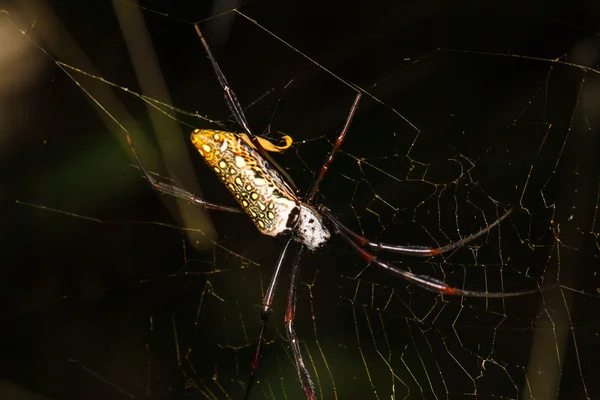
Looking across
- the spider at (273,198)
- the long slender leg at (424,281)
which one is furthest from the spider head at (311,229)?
the long slender leg at (424,281)

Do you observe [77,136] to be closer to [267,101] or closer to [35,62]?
[35,62]

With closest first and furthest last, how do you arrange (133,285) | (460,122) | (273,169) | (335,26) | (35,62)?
(273,169), (460,122), (335,26), (35,62), (133,285)

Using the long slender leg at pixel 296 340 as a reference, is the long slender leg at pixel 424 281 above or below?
above

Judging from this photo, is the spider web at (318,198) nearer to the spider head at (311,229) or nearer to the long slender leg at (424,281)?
the long slender leg at (424,281)

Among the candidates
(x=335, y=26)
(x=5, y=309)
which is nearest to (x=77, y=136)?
(x=5, y=309)

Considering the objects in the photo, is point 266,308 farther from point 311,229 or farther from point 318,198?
point 318,198

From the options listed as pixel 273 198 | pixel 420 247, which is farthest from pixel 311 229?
pixel 420 247

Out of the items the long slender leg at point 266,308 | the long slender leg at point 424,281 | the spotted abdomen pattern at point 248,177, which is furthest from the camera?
the long slender leg at point 266,308
